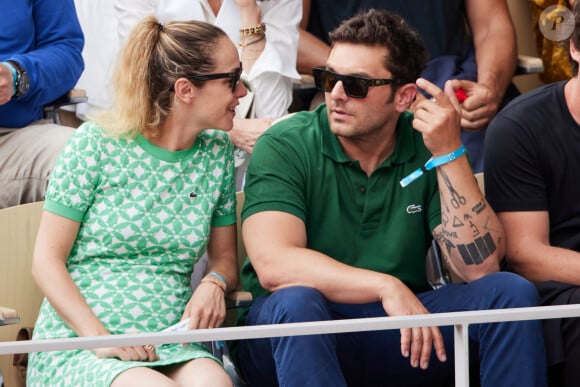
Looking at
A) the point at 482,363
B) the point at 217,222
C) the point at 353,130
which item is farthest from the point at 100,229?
the point at 482,363

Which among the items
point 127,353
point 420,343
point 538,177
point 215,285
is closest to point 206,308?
point 215,285

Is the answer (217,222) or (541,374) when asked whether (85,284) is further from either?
(541,374)

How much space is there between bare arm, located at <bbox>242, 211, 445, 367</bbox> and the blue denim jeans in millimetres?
67

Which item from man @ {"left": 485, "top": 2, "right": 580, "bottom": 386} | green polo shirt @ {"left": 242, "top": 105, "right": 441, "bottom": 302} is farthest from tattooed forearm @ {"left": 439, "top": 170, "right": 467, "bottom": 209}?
man @ {"left": 485, "top": 2, "right": 580, "bottom": 386}

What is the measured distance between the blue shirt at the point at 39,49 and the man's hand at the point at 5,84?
12cm

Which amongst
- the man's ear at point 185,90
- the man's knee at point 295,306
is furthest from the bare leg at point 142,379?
the man's ear at point 185,90

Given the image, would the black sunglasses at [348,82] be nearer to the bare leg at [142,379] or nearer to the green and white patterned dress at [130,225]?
the green and white patterned dress at [130,225]

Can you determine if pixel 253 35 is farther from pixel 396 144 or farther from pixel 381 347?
pixel 381 347

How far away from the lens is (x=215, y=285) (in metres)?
Result: 3.16

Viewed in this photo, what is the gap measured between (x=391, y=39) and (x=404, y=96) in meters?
0.18

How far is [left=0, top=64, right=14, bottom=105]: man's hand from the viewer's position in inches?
153

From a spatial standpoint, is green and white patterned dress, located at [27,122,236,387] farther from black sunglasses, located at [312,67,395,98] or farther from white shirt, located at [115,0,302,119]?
white shirt, located at [115,0,302,119]

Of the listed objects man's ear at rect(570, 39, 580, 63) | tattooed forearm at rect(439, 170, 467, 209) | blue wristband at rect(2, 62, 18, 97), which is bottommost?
tattooed forearm at rect(439, 170, 467, 209)

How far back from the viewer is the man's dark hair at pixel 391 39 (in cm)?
337
